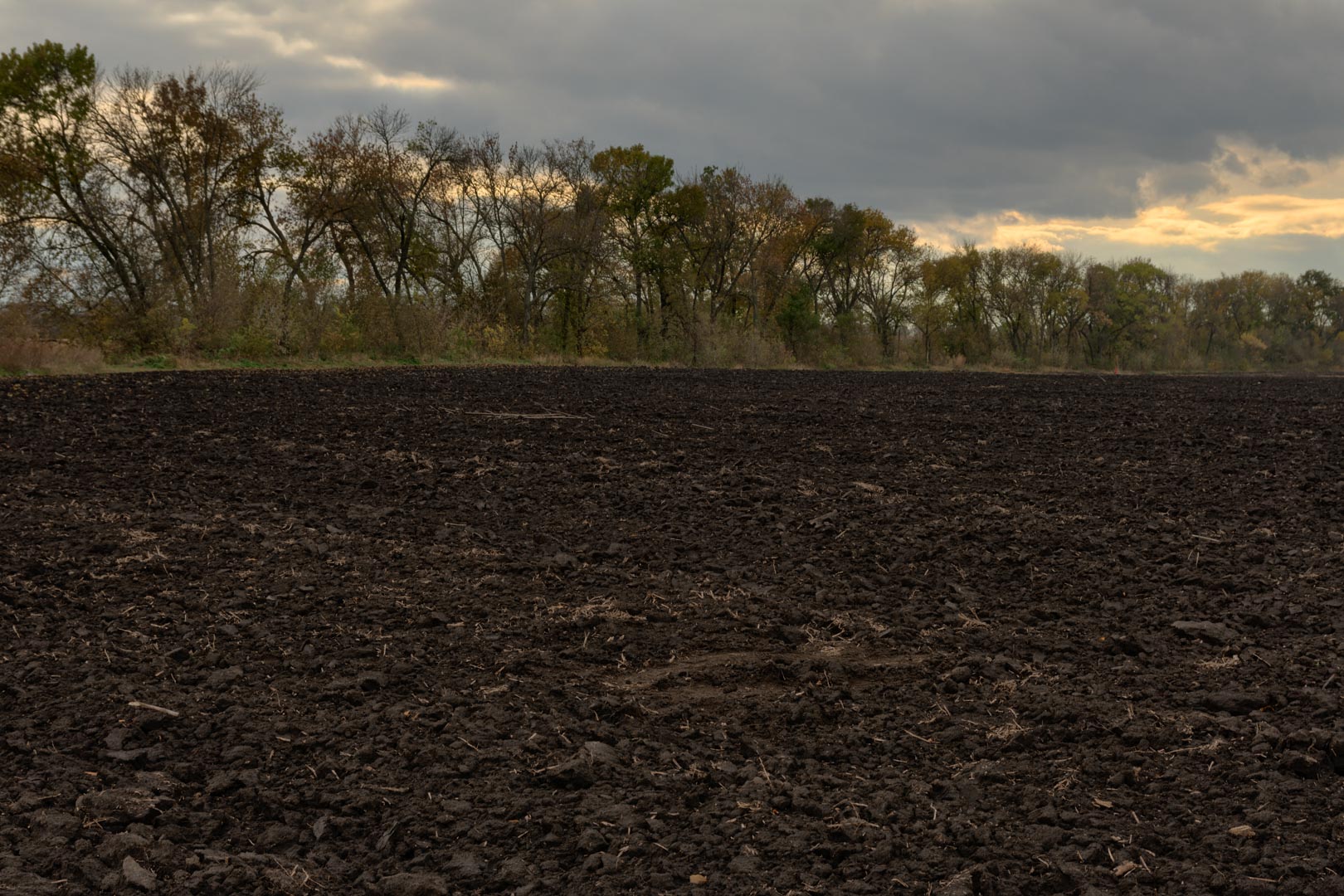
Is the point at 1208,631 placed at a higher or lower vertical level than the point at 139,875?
higher

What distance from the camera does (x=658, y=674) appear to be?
4.55 m

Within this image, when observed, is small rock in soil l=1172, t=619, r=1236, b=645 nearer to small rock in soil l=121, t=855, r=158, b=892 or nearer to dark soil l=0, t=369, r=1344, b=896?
dark soil l=0, t=369, r=1344, b=896

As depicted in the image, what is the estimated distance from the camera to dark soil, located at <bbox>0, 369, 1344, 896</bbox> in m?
2.98

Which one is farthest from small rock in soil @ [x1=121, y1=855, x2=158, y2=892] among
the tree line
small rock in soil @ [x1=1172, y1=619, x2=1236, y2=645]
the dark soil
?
the tree line

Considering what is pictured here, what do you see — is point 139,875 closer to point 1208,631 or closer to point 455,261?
point 1208,631

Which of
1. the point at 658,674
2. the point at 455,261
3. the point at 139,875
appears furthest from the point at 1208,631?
the point at 455,261

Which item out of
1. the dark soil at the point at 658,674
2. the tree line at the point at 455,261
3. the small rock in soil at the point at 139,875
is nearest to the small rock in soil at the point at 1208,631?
the dark soil at the point at 658,674

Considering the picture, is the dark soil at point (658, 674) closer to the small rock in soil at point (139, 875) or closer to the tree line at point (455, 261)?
the small rock in soil at point (139, 875)

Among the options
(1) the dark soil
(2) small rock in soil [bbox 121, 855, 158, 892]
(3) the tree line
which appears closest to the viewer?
(2) small rock in soil [bbox 121, 855, 158, 892]

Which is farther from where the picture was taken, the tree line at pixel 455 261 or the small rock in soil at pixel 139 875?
the tree line at pixel 455 261

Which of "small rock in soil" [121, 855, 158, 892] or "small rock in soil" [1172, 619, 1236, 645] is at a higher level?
"small rock in soil" [1172, 619, 1236, 645]

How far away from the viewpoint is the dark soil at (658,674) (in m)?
2.98

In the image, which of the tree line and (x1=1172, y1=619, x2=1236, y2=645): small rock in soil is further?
the tree line

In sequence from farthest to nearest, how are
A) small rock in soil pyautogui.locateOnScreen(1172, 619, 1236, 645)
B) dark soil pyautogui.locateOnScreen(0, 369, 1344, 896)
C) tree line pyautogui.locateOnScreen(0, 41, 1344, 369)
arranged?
tree line pyautogui.locateOnScreen(0, 41, 1344, 369)
small rock in soil pyautogui.locateOnScreen(1172, 619, 1236, 645)
dark soil pyautogui.locateOnScreen(0, 369, 1344, 896)
